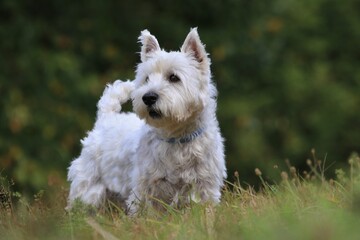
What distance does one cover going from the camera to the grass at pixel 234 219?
5.85 meters

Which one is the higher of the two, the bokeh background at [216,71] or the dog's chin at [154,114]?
the dog's chin at [154,114]

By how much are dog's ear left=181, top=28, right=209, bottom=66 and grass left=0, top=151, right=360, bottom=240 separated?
3.98 feet

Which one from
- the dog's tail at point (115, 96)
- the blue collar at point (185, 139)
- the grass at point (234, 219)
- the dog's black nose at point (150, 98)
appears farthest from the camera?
the dog's tail at point (115, 96)

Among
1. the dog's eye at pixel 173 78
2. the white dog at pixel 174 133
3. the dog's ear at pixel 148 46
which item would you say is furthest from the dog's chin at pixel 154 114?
the dog's ear at pixel 148 46

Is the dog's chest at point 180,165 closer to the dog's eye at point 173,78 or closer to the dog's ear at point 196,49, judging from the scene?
the dog's eye at point 173,78

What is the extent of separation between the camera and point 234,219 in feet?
21.8

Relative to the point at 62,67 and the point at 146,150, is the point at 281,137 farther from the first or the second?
the point at 146,150

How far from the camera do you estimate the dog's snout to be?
26.3ft

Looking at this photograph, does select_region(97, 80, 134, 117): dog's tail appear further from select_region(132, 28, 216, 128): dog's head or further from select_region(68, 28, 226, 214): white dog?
select_region(132, 28, 216, 128): dog's head

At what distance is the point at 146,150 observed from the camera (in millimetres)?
8477

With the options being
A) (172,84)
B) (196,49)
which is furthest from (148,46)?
(172,84)

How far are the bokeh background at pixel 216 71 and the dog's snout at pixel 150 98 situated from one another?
9279 millimetres

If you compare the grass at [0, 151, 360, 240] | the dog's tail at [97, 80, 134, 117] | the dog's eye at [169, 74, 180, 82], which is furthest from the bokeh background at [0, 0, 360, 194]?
the grass at [0, 151, 360, 240]

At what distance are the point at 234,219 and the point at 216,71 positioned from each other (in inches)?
594
